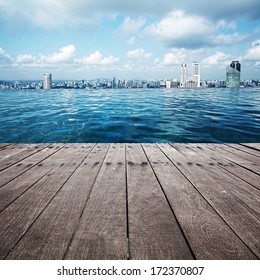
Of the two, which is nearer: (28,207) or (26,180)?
(28,207)

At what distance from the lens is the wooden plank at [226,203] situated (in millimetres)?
1148

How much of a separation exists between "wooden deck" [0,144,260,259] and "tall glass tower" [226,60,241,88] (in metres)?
142

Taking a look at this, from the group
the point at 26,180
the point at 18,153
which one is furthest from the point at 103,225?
the point at 18,153

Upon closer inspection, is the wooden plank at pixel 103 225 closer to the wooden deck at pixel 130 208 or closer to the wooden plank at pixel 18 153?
the wooden deck at pixel 130 208

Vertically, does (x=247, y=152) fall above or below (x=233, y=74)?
below

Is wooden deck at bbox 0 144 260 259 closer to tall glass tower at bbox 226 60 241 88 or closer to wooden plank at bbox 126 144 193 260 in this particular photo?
wooden plank at bbox 126 144 193 260

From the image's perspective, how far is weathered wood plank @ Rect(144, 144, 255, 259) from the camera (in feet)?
3.32

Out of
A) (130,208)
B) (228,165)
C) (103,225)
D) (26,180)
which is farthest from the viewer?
(228,165)

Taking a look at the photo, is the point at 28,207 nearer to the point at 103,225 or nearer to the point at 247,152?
the point at 103,225

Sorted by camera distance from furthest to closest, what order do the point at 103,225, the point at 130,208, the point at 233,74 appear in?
the point at 233,74 < the point at 130,208 < the point at 103,225

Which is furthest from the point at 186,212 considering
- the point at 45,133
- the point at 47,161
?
the point at 45,133

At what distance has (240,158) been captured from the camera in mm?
2699

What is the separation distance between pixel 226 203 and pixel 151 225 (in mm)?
626
